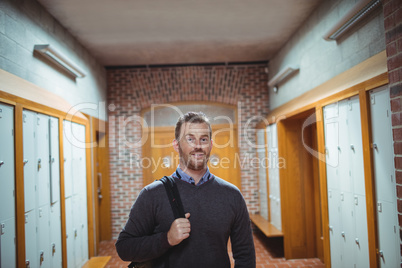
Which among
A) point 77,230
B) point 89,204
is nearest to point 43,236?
point 77,230

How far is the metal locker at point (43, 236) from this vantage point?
3293 millimetres

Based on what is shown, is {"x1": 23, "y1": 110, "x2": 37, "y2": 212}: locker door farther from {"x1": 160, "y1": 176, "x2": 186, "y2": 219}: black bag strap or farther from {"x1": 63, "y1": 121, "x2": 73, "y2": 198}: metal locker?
{"x1": 160, "y1": 176, "x2": 186, "y2": 219}: black bag strap

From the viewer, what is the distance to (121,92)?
6.70 m

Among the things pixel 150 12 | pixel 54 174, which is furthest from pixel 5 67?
pixel 150 12

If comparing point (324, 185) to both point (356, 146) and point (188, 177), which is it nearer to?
point (356, 146)

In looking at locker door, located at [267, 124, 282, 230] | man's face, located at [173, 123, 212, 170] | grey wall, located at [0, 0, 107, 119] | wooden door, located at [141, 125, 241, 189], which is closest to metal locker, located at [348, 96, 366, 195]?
man's face, located at [173, 123, 212, 170]

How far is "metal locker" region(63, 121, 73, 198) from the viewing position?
160 inches

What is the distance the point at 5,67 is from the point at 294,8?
335cm

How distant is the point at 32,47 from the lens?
3.62 m

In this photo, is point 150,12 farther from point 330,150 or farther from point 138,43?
point 330,150

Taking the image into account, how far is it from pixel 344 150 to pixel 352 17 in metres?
1.29

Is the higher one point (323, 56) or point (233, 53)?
point (233, 53)

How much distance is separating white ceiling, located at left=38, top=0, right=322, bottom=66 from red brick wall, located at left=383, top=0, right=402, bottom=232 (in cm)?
196

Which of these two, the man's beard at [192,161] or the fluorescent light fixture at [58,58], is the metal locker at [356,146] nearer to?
the man's beard at [192,161]
